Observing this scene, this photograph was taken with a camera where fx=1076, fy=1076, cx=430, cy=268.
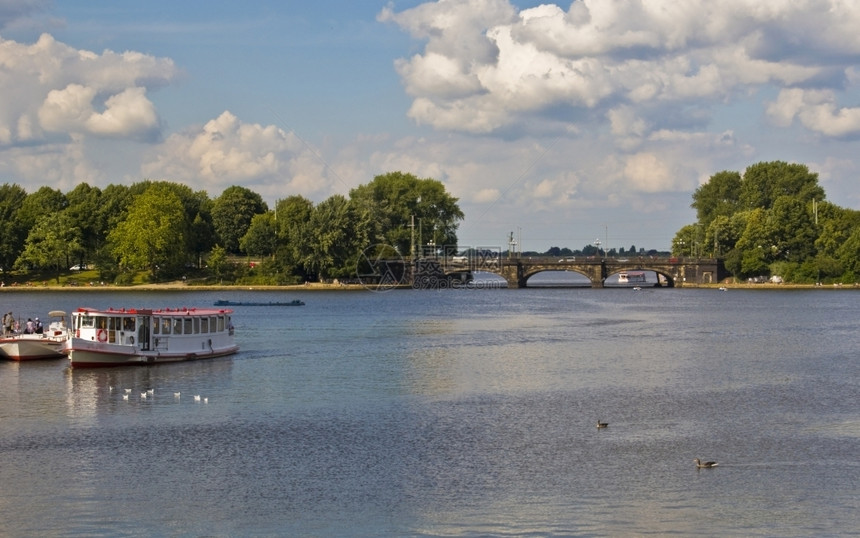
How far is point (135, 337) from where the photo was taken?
65.3 m

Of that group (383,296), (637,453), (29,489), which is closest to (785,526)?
(637,453)

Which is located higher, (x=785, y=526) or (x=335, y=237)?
(x=335, y=237)

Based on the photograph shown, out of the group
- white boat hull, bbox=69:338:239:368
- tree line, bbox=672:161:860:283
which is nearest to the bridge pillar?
tree line, bbox=672:161:860:283

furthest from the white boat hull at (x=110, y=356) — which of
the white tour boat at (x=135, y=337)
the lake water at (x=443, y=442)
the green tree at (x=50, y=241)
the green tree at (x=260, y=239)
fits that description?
the green tree at (x=50, y=241)

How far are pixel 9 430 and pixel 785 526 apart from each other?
97.8 feet

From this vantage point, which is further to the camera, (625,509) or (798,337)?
(798,337)

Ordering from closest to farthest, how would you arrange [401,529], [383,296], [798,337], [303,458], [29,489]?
[401,529], [29,489], [303,458], [798,337], [383,296]

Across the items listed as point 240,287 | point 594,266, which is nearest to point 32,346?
point 240,287

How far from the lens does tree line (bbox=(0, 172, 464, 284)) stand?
169125 millimetres

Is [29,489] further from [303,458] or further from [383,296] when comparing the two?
[383,296]

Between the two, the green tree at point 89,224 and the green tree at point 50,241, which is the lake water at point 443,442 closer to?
the green tree at point 50,241

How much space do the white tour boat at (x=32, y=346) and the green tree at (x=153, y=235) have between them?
99315mm

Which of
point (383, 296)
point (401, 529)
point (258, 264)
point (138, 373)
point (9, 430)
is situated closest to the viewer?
point (401, 529)

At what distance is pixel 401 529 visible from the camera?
29.1 m
